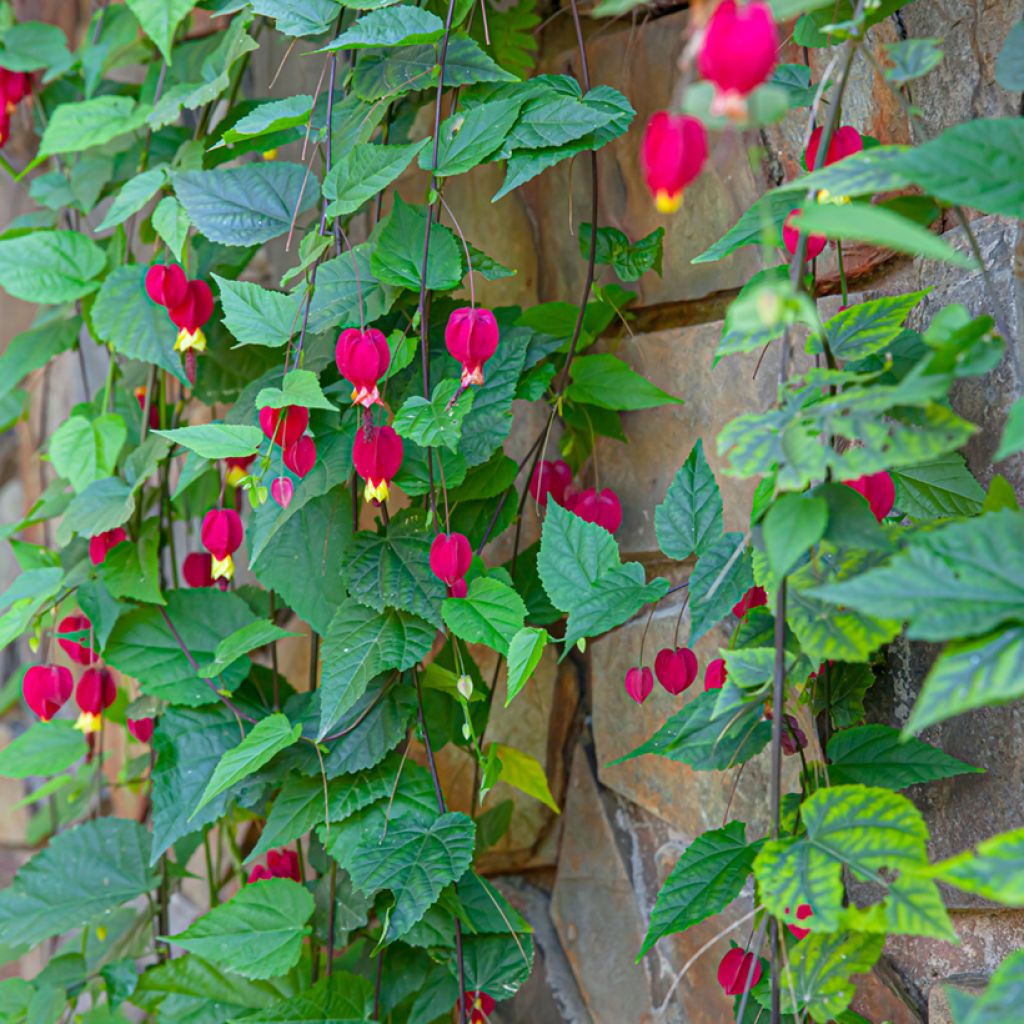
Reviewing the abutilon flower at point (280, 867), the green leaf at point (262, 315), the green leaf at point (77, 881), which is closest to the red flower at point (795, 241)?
the green leaf at point (262, 315)

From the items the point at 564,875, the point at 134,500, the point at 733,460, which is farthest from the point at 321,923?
the point at 733,460

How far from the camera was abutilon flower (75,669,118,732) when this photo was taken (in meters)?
1.20

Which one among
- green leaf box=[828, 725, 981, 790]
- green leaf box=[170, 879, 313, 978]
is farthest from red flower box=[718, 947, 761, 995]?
green leaf box=[170, 879, 313, 978]

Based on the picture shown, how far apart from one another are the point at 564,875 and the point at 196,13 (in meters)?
1.27

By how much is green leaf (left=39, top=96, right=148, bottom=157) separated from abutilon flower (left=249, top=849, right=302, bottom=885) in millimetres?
771

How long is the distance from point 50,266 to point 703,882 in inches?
37.1

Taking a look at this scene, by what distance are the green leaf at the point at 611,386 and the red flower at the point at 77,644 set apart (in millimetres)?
566

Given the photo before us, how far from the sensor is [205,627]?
117 centimetres

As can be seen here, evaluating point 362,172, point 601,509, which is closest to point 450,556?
point 601,509

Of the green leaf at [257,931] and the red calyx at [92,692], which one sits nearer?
the green leaf at [257,931]

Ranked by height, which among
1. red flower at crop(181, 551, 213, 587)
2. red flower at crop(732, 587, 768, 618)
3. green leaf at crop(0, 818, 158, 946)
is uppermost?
red flower at crop(732, 587, 768, 618)

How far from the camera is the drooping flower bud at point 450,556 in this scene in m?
0.89

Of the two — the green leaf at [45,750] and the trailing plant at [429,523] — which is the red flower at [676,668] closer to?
the trailing plant at [429,523]

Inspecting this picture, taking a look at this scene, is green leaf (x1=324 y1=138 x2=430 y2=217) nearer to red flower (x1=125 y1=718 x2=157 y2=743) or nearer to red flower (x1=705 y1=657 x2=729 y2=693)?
red flower (x1=705 y1=657 x2=729 y2=693)
